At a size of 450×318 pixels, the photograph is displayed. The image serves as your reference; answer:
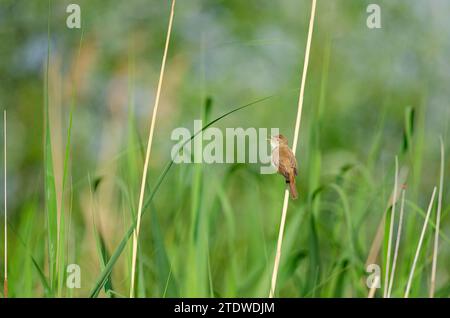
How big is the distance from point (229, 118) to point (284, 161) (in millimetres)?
1741

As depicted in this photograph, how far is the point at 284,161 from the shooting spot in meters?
1.09

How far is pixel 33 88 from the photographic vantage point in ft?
11.2

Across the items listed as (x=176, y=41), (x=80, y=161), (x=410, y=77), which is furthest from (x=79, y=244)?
(x=176, y=41)

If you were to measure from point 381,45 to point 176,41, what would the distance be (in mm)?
1244

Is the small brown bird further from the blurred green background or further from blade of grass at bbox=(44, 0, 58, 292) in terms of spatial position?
blade of grass at bbox=(44, 0, 58, 292)

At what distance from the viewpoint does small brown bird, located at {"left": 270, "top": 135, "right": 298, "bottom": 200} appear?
108 centimetres

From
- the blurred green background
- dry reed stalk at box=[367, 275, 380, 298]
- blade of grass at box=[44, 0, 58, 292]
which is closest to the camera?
blade of grass at box=[44, 0, 58, 292]

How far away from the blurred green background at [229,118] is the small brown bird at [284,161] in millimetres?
103

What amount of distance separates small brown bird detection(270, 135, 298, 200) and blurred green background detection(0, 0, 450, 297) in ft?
0.34

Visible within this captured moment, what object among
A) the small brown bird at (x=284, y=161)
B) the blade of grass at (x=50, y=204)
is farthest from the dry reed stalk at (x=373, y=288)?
the blade of grass at (x=50, y=204)

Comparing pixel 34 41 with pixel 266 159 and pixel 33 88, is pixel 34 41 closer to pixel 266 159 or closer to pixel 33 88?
pixel 33 88

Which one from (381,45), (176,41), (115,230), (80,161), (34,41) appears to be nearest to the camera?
(115,230)

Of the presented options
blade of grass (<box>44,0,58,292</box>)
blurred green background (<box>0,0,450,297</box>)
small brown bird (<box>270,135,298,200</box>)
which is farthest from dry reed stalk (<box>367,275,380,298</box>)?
blade of grass (<box>44,0,58,292</box>)

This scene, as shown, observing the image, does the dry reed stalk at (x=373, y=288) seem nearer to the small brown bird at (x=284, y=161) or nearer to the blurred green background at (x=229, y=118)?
the blurred green background at (x=229, y=118)
